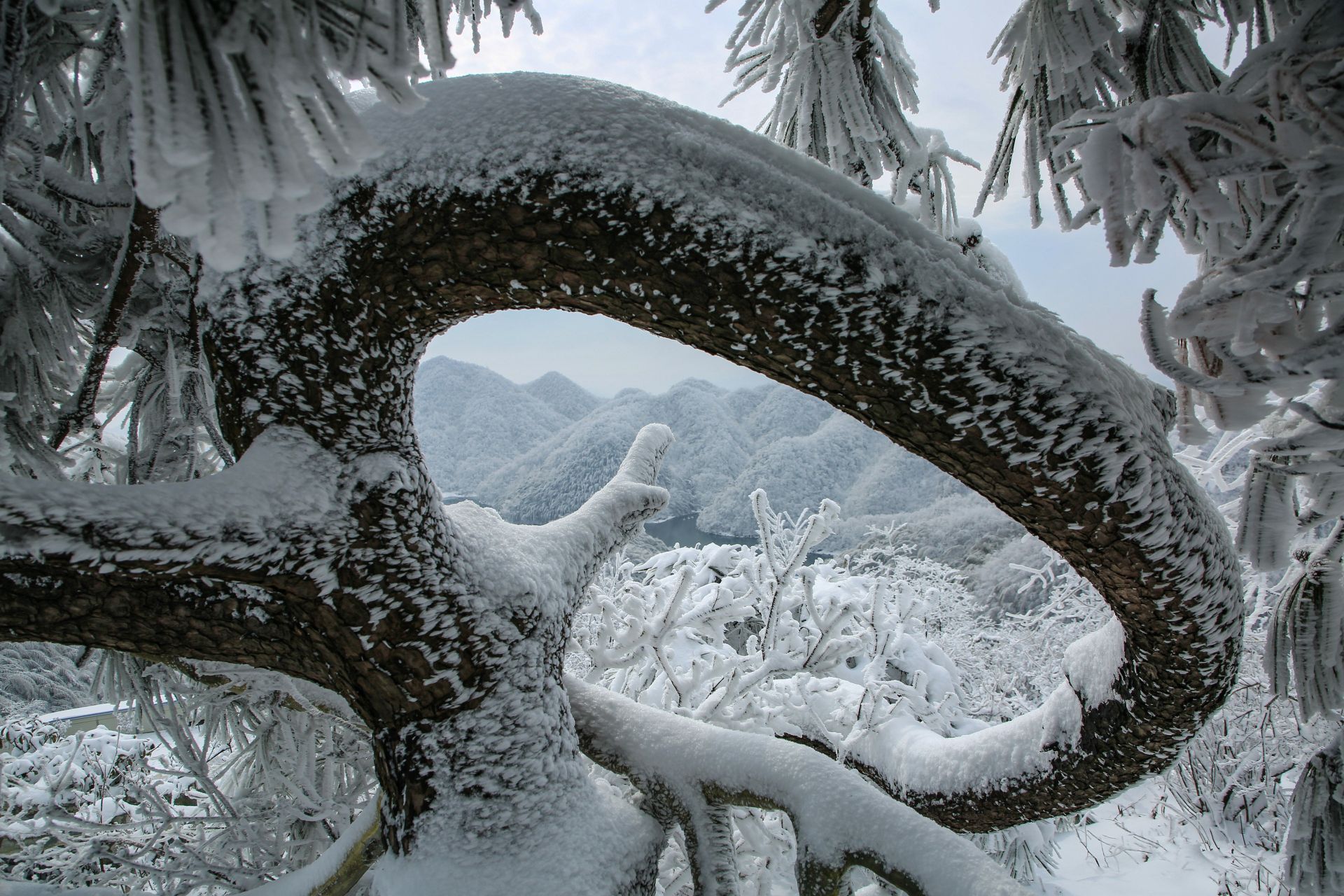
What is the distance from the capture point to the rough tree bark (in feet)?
3.14

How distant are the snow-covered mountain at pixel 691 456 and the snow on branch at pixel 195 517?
10542mm

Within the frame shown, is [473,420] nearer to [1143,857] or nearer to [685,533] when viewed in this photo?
[685,533]

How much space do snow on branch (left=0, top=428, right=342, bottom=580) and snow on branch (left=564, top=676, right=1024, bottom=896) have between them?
964mm

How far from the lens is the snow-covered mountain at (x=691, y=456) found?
13977 millimetres

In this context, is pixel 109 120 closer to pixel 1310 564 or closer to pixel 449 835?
pixel 449 835

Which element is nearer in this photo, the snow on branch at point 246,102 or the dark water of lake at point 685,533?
the snow on branch at point 246,102

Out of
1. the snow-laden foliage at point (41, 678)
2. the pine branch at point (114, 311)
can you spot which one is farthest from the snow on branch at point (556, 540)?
the snow-laden foliage at point (41, 678)

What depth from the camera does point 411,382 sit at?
4.33 ft

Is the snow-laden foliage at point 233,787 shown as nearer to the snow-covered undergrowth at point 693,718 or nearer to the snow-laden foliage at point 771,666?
the snow-covered undergrowth at point 693,718

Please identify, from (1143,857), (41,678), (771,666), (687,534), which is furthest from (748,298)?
(687,534)

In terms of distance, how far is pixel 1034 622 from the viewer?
8.32 metres

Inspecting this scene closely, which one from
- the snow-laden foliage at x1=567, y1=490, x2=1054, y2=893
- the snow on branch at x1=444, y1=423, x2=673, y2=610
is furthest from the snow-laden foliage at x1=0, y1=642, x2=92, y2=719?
the snow on branch at x1=444, y1=423, x2=673, y2=610

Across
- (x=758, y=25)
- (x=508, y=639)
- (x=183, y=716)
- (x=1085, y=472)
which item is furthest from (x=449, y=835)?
(x=758, y=25)

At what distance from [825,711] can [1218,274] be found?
3.23 m
